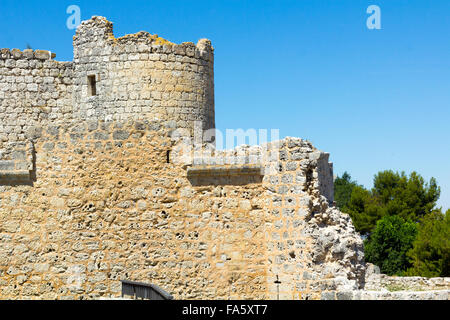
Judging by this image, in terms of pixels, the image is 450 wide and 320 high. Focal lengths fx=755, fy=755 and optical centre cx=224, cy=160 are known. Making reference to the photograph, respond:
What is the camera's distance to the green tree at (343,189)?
2064 inches

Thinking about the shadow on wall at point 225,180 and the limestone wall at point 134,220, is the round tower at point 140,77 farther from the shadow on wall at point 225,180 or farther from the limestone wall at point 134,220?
the shadow on wall at point 225,180

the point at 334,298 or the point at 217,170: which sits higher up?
the point at 217,170

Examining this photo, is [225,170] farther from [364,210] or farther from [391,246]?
[364,210]

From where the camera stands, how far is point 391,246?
111 feet

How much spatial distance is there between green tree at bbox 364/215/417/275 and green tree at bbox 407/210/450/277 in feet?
8.21

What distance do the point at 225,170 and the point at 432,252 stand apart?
19498 mm

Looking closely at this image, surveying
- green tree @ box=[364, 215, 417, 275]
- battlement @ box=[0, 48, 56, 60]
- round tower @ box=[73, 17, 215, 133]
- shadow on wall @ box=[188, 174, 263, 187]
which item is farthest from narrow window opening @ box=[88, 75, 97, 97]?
green tree @ box=[364, 215, 417, 275]

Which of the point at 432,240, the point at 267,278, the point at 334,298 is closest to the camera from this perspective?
the point at 334,298

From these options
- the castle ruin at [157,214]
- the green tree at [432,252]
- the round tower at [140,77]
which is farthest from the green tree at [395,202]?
the castle ruin at [157,214]

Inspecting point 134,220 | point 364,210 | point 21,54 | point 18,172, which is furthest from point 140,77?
point 364,210

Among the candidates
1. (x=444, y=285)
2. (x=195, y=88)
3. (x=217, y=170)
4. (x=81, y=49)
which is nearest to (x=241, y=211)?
(x=217, y=170)

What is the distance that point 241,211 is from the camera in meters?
10.2

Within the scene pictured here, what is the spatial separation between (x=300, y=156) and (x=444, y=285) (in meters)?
5.36
